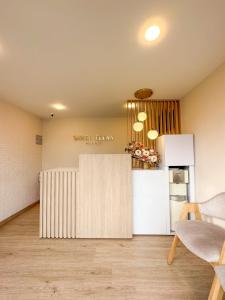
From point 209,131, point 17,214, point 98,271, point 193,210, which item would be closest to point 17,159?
point 17,214

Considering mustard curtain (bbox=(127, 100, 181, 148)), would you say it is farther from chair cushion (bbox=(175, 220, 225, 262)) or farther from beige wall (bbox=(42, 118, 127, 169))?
chair cushion (bbox=(175, 220, 225, 262))

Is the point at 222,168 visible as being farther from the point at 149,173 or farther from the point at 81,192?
the point at 81,192

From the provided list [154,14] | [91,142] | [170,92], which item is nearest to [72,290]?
[154,14]

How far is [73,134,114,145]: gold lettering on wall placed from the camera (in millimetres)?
4945

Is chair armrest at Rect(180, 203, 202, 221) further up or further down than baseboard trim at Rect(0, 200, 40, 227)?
further up

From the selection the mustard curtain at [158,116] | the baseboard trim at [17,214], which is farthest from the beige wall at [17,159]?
the mustard curtain at [158,116]

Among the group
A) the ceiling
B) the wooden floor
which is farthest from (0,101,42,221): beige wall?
the wooden floor

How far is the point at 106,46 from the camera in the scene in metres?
1.77

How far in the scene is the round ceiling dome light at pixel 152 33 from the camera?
152 centimetres

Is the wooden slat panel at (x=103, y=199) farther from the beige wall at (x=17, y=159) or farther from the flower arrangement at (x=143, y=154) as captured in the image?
the beige wall at (x=17, y=159)

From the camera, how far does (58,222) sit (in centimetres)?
271

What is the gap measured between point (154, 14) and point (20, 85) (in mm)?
2085

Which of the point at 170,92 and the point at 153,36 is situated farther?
the point at 170,92

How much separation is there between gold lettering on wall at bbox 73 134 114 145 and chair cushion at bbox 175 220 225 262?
3323mm
